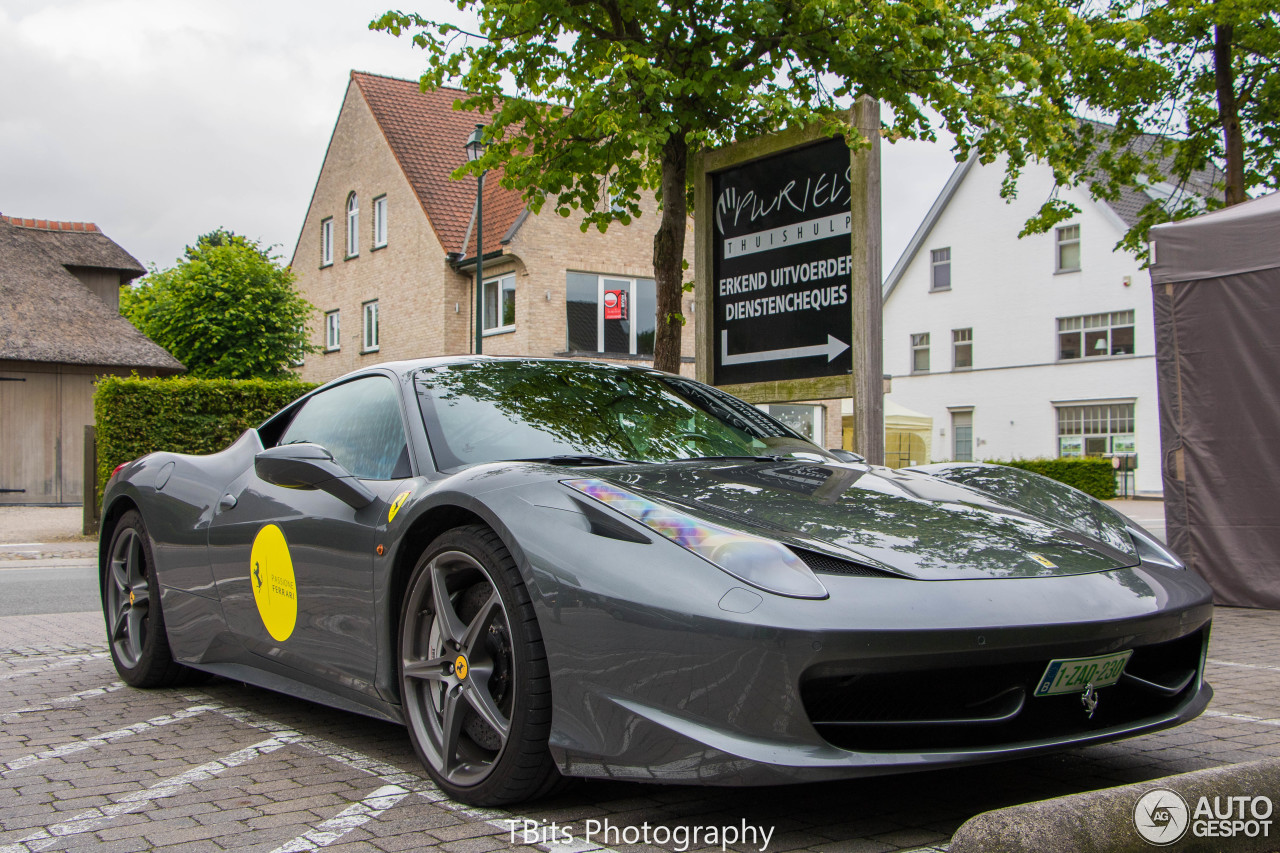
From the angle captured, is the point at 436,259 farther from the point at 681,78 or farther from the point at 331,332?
the point at 681,78

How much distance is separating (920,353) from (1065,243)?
661 centimetres

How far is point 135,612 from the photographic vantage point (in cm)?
510

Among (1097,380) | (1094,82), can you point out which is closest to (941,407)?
(1097,380)

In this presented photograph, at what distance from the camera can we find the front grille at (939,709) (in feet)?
8.35

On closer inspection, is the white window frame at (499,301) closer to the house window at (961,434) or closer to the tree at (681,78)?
the tree at (681,78)

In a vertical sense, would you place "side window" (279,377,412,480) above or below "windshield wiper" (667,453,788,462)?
above

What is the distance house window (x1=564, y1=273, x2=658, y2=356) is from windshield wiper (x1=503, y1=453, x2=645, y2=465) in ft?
71.9

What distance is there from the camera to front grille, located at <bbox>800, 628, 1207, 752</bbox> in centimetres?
254

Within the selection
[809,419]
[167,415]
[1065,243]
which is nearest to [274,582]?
[167,415]

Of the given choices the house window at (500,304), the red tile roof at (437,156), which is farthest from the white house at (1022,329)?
the house window at (500,304)

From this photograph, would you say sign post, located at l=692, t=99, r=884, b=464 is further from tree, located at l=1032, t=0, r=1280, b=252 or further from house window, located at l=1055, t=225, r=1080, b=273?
house window, located at l=1055, t=225, r=1080, b=273

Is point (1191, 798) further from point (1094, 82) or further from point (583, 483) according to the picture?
point (1094, 82)

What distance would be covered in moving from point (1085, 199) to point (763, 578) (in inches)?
1417

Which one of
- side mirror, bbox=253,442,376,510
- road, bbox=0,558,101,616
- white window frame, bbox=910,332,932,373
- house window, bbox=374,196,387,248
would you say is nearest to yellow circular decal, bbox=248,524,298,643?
side mirror, bbox=253,442,376,510
